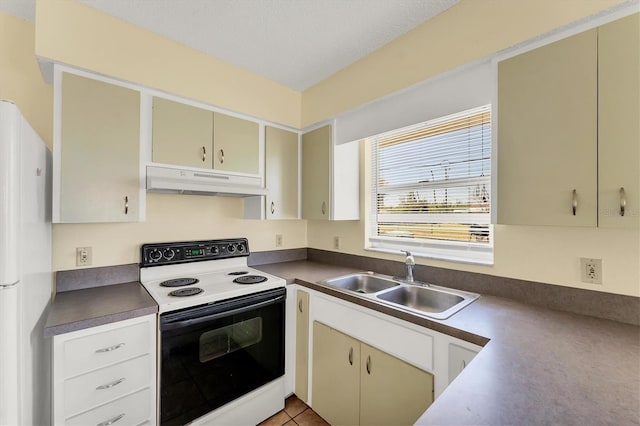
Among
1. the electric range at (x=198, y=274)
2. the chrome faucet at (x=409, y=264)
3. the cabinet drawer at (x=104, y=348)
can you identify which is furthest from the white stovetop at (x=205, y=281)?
the chrome faucet at (x=409, y=264)

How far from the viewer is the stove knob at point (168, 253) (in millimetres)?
1929

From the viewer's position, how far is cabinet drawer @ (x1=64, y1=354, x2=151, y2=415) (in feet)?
3.92

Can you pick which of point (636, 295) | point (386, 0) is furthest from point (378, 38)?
point (636, 295)

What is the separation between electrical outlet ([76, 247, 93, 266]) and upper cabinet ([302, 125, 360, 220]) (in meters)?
1.53

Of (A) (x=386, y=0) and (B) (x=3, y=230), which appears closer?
(B) (x=3, y=230)

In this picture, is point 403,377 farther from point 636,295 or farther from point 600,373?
point 636,295

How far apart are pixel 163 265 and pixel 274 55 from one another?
1.70 m

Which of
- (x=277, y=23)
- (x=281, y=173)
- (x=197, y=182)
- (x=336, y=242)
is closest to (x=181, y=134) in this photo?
(x=197, y=182)

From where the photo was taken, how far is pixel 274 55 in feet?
6.48

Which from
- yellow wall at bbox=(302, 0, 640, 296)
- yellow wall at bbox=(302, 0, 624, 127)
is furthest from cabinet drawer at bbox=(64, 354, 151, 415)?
yellow wall at bbox=(302, 0, 624, 127)

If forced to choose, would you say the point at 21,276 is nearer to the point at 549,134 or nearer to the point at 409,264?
the point at 409,264

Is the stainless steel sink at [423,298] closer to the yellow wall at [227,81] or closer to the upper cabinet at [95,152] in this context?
the yellow wall at [227,81]

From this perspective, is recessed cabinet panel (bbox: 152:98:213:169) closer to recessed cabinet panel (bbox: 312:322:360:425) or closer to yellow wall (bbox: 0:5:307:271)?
yellow wall (bbox: 0:5:307:271)

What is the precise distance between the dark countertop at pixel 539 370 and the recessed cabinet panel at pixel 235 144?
1.47 m
